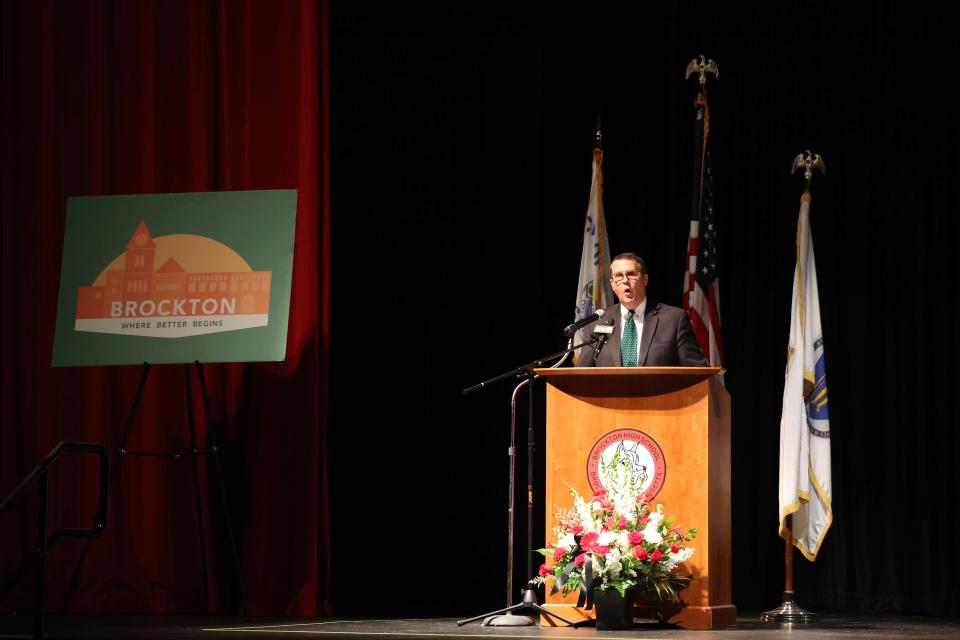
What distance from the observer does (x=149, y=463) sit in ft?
22.6

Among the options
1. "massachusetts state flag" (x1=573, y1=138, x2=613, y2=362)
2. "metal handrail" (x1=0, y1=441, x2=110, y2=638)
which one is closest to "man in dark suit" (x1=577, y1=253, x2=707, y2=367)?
"massachusetts state flag" (x1=573, y1=138, x2=613, y2=362)

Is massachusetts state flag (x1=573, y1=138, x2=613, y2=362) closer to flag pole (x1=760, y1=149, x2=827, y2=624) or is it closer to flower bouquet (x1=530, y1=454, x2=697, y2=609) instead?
flag pole (x1=760, y1=149, x2=827, y2=624)

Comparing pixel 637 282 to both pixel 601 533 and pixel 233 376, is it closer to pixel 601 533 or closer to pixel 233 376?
pixel 601 533

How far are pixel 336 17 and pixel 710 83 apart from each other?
7.44 ft

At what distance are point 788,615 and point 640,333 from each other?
168 cm

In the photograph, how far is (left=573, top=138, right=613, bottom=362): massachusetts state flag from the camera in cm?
688

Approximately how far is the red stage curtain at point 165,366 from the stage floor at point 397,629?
54 centimetres

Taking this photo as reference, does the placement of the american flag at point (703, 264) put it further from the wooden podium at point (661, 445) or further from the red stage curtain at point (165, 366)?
the red stage curtain at point (165, 366)

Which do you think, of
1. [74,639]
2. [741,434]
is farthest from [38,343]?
[741,434]

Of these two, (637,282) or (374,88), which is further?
(374,88)

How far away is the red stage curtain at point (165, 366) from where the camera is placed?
21.9ft

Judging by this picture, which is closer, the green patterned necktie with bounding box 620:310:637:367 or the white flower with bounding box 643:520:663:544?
the white flower with bounding box 643:520:663:544

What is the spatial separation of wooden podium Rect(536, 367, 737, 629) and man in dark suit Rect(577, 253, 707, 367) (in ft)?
0.82

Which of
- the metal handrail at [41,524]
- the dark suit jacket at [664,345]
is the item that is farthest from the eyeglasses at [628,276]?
the metal handrail at [41,524]
